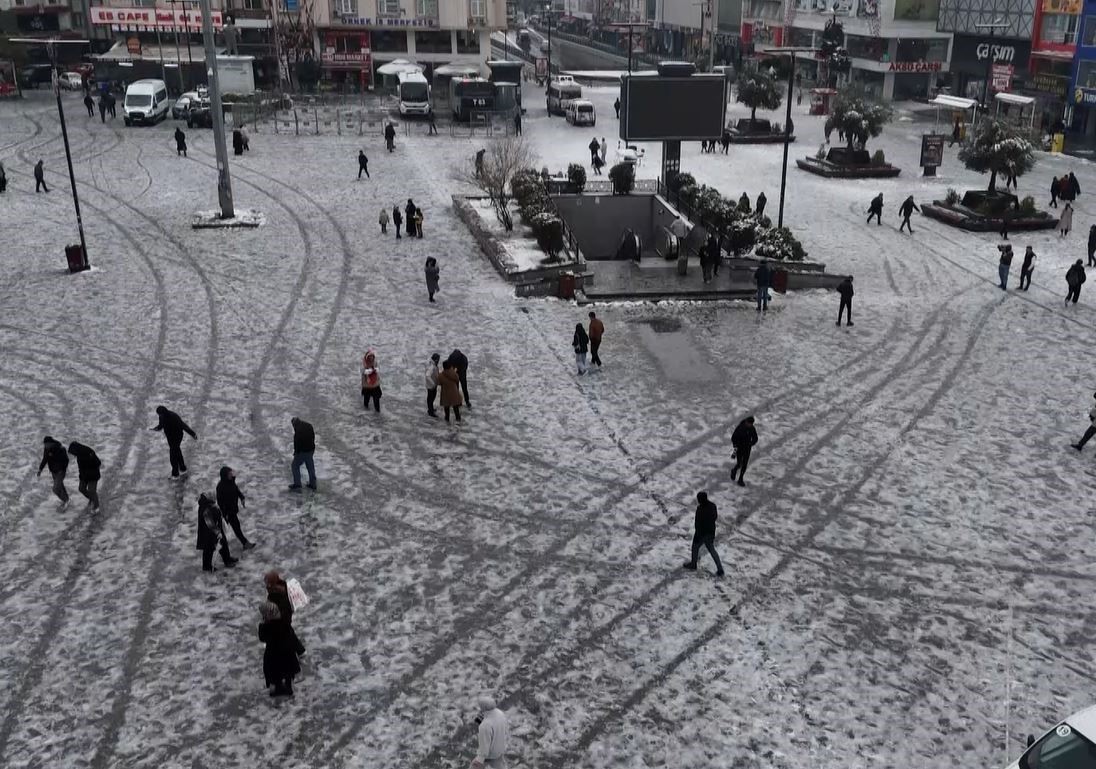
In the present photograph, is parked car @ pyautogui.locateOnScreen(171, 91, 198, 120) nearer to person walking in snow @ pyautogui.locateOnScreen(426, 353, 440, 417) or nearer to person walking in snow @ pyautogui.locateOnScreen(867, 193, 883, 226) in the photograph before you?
person walking in snow @ pyautogui.locateOnScreen(867, 193, 883, 226)

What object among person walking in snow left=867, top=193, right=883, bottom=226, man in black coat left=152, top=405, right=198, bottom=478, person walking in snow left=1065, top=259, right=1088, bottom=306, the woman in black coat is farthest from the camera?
person walking in snow left=867, top=193, right=883, bottom=226

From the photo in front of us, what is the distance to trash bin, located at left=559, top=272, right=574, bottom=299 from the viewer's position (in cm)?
2359

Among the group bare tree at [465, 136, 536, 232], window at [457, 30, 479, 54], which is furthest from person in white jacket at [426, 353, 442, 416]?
window at [457, 30, 479, 54]

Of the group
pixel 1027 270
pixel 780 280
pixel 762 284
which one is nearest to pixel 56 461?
pixel 762 284

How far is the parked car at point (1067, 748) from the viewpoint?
771 centimetres

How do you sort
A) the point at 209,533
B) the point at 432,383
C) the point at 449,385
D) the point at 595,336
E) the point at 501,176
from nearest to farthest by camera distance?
1. the point at 209,533
2. the point at 449,385
3. the point at 432,383
4. the point at 595,336
5. the point at 501,176

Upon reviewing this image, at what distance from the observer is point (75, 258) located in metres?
24.2

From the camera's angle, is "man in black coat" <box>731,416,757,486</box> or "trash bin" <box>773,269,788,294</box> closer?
"man in black coat" <box>731,416,757,486</box>

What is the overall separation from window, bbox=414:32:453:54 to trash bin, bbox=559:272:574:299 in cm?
5057

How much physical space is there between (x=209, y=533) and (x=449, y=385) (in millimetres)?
5255

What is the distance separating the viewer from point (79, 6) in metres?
75.4

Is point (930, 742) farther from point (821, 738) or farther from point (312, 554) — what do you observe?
point (312, 554)

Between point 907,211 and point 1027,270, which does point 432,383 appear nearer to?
point 1027,270

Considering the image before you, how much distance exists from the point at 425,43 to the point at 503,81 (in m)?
11.9
